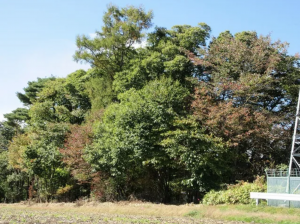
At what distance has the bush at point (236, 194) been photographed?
51.9 ft

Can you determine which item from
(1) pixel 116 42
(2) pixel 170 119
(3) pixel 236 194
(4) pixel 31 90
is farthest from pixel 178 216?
(4) pixel 31 90

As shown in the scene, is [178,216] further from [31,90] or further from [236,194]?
[31,90]

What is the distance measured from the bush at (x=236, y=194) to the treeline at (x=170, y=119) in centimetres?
156

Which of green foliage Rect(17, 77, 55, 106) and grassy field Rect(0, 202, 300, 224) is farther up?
green foliage Rect(17, 77, 55, 106)

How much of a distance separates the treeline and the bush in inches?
61.4

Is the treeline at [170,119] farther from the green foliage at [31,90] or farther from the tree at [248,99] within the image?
the green foliage at [31,90]

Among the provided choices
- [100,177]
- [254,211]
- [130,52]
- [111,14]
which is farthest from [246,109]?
[111,14]

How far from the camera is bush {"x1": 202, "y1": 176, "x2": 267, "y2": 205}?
15812 millimetres

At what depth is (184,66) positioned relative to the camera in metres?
23.5

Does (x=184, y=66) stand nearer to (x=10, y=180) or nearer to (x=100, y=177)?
(x=100, y=177)

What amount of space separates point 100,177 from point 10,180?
17817 millimetres

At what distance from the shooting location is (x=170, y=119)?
789 inches

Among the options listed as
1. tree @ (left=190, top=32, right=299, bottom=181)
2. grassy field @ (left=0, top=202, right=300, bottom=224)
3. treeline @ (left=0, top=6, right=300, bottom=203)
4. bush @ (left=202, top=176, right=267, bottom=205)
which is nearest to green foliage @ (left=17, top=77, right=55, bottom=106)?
treeline @ (left=0, top=6, right=300, bottom=203)

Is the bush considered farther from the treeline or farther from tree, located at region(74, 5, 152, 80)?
tree, located at region(74, 5, 152, 80)
